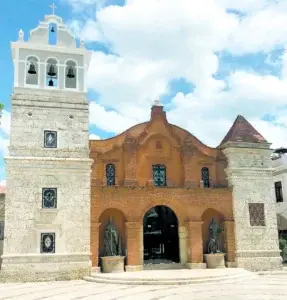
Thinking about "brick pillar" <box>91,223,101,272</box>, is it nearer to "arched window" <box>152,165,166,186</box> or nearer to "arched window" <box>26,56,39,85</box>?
"arched window" <box>152,165,166,186</box>

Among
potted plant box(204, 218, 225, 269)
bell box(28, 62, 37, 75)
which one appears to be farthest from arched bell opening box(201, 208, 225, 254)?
bell box(28, 62, 37, 75)

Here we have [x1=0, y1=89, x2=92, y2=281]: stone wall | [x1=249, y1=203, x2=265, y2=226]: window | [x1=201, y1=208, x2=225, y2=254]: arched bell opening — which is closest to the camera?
Result: [x1=0, y1=89, x2=92, y2=281]: stone wall

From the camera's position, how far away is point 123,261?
763 inches

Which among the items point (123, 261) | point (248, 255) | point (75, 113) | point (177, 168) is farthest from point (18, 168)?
point (248, 255)

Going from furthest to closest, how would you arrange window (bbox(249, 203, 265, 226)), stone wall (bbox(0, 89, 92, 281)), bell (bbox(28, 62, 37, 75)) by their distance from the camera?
1. window (bbox(249, 203, 265, 226))
2. bell (bbox(28, 62, 37, 75))
3. stone wall (bbox(0, 89, 92, 281))

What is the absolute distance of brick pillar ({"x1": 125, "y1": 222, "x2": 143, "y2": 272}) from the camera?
A: 1955 centimetres

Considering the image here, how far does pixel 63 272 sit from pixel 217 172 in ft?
32.3

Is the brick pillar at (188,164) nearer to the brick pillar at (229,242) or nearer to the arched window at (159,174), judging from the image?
the arched window at (159,174)

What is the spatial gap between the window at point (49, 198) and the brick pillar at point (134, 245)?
3738 millimetres

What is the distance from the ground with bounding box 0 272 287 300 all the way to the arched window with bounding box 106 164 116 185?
18.2 feet

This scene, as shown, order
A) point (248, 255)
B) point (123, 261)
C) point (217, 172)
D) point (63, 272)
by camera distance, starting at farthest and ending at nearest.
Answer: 1. point (217, 172)
2. point (248, 255)
3. point (123, 261)
4. point (63, 272)

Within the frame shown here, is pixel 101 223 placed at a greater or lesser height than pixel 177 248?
greater

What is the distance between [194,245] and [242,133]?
6.99 meters

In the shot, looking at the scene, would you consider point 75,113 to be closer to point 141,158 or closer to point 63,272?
point 141,158
